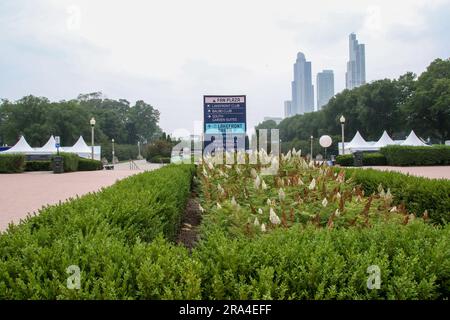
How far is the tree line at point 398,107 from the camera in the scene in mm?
46406

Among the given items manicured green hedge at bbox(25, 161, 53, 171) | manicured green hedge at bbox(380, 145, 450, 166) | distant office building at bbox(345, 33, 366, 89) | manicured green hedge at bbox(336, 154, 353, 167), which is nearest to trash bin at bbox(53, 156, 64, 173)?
manicured green hedge at bbox(25, 161, 53, 171)

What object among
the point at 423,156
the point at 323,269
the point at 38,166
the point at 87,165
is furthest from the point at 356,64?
the point at 323,269

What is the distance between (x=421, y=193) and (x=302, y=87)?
523 ft

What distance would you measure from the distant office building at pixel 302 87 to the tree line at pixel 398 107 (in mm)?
88224

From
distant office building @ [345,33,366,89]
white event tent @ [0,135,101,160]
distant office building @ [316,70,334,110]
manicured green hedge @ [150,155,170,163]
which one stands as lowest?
manicured green hedge @ [150,155,170,163]

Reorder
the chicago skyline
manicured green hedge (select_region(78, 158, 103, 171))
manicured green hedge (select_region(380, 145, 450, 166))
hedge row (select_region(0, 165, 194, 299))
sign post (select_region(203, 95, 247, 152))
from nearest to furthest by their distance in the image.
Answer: hedge row (select_region(0, 165, 194, 299))
sign post (select_region(203, 95, 247, 152))
manicured green hedge (select_region(380, 145, 450, 166))
manicured green hedge (select_region(78, 158, 103, 171))
the chicago skyline

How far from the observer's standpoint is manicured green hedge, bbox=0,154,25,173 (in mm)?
23219

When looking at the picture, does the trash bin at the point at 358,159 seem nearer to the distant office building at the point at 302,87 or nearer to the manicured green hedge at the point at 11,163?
the manicured green hedge at the point at 11,163

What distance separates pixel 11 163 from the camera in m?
23.4

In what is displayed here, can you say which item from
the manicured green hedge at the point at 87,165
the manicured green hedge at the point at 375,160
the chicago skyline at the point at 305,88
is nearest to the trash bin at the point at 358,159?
the manicured green hedge at the point at 375,160

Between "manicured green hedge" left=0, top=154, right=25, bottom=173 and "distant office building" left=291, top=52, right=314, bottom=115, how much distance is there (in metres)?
141

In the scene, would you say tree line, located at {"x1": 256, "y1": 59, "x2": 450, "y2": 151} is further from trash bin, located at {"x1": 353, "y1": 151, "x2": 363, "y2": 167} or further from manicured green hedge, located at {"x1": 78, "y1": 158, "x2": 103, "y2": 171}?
manicured green hedge, located at {"x1": 78, "y1": 158, "x2": 103, "y2": 171}
